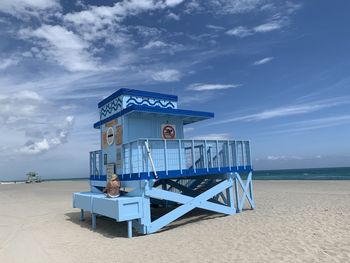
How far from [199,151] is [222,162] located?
128 cm

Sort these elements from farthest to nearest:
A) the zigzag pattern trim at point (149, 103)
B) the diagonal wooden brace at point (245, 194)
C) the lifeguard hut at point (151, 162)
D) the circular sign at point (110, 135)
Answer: the diagonal wooden brace at point (245, 194)
the circular sign at point (110, 135)
the zigzag pattern trim at point (149, 103)
the lifeguard hut at point (151, 162)

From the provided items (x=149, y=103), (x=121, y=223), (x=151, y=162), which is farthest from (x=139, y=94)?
(x=121, y=223)

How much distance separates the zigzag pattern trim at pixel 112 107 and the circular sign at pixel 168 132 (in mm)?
1799

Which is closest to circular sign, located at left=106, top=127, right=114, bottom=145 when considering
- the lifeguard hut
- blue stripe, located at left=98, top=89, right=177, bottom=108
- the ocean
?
the lifeguard hut

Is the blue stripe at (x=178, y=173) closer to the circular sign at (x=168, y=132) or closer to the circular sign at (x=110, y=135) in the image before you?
the circular sign at (x=110, y=135)

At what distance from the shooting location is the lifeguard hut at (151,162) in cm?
988

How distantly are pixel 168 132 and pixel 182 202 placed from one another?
2.81m

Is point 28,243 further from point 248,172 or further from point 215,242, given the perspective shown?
point 248,172

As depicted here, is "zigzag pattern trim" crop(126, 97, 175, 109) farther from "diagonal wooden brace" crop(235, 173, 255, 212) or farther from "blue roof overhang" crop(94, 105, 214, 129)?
"diagonal wooden brace" crop(235, 173, 255, 212)

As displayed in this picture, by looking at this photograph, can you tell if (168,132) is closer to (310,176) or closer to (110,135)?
(110,135)

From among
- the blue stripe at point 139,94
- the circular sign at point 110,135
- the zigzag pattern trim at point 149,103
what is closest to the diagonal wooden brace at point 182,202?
the circular sign at point 110,135

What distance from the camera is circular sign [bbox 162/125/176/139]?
12.2 m

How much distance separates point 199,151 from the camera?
13.6m

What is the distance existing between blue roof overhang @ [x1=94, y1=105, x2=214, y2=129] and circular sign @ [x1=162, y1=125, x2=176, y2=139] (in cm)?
54
